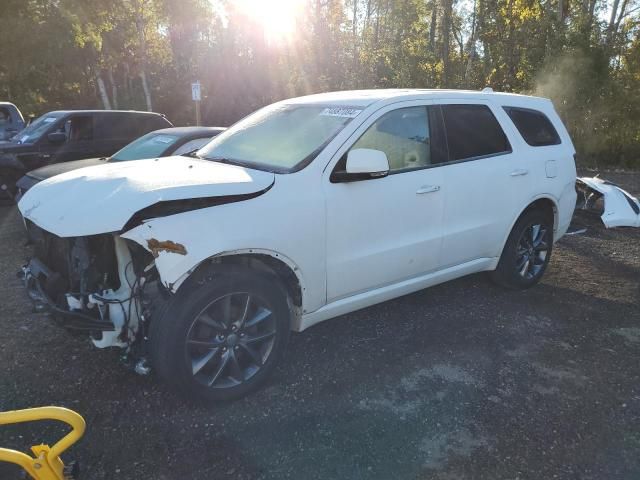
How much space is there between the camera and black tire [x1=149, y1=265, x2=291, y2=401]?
271 cm

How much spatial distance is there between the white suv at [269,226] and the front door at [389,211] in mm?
10

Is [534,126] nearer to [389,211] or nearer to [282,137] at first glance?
[389,211]

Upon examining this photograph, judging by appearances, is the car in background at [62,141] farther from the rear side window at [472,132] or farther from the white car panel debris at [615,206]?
the white car panel debris at [615,206]

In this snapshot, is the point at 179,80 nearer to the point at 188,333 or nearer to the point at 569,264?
the point at 569,264

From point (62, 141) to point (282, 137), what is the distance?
6.28 m

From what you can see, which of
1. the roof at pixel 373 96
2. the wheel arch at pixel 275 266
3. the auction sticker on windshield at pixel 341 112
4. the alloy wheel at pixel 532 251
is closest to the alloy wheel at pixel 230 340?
the wheel arch at pixel 275 266

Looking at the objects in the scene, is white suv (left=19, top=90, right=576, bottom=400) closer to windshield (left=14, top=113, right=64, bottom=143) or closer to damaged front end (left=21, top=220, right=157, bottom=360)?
damaged front end (left=21, top=220, right=157, bottom=360)

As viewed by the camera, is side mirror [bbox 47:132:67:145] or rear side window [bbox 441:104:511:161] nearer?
rear side window [bbox 441:104:511:161]

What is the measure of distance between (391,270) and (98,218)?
77.3 inches

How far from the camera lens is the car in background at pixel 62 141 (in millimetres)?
8328

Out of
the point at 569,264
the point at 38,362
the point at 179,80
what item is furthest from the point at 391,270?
the point at 179,80

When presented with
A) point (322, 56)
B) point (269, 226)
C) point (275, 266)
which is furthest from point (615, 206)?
point (322, 56)

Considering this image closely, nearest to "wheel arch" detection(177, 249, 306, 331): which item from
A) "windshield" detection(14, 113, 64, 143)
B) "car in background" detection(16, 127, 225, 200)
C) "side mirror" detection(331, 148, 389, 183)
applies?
"side mirror" detection(331, 148, 389, 183)

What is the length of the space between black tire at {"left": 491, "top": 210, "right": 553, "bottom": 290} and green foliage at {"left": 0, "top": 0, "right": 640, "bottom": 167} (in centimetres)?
971
